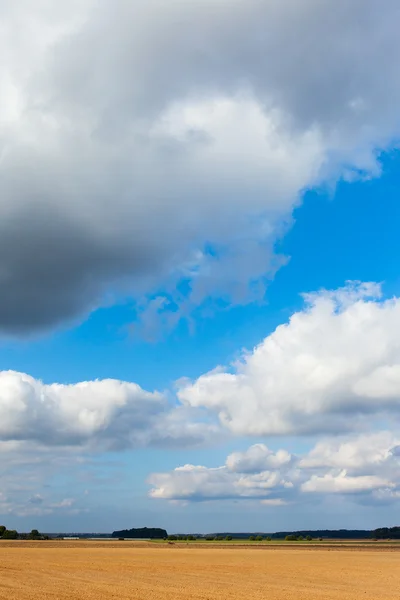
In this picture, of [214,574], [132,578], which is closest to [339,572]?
[214,574]

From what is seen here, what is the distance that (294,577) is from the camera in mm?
63125

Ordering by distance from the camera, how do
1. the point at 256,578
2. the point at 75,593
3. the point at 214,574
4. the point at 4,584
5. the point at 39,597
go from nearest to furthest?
the point at 39,597 < the point at 75,593 < the point at 4,584 < the point at 256,578 < the point at 214,574

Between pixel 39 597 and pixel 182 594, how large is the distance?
1052cm

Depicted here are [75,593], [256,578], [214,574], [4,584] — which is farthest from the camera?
[214,574]

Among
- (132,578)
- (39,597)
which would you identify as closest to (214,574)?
(132,578)

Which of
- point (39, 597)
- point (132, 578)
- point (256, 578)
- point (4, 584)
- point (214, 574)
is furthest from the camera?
point (214, 574)

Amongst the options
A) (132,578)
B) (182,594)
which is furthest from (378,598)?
(132,578)

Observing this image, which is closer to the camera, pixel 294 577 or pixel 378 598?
pixel 378 598

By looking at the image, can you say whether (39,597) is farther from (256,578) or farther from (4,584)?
(256,578)

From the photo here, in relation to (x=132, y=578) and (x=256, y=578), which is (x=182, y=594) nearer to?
(x=132, y=578)

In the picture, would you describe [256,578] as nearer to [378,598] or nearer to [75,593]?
[378,598]

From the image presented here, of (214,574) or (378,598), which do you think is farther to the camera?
(214,574)

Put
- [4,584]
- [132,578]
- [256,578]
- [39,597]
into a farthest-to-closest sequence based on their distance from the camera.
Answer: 1. [256,578]
2. [132,578]
3. [4,584]
4. [39,597]

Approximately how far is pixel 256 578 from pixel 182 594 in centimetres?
2041
